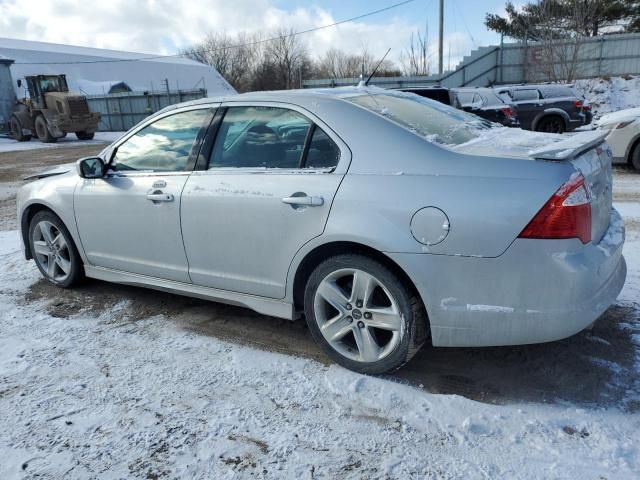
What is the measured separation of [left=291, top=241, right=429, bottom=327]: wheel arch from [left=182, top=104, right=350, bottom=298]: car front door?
3.4 inches

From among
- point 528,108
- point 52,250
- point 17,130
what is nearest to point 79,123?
point 17,130

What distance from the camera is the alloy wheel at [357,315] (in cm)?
282

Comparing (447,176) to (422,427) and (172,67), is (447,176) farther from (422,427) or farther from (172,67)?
(172,67)

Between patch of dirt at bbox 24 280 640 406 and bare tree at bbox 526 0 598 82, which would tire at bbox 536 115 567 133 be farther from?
patch of dirt at bbox 24 280 640 406

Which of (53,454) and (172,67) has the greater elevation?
(172,67)

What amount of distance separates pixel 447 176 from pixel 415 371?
115cm

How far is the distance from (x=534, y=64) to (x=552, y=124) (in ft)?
46.2

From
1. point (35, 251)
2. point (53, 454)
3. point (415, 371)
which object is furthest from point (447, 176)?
point (35, 251)

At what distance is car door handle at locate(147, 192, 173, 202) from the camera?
3.51 metres

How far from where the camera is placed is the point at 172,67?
50.7 meters

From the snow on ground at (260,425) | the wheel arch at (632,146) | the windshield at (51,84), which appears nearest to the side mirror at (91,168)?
the snow on ground at (260,425)

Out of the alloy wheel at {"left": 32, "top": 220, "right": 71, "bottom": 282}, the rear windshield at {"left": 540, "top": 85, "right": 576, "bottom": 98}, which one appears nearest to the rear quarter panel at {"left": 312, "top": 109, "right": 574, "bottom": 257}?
the alloy wheel at {"left": 32, "top": 220, "right": 71, "bottom": 282}

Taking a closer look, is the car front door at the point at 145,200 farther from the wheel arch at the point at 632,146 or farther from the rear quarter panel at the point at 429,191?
the wheel arch at the point at 632,146

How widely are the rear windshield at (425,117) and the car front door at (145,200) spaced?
1178 mm
